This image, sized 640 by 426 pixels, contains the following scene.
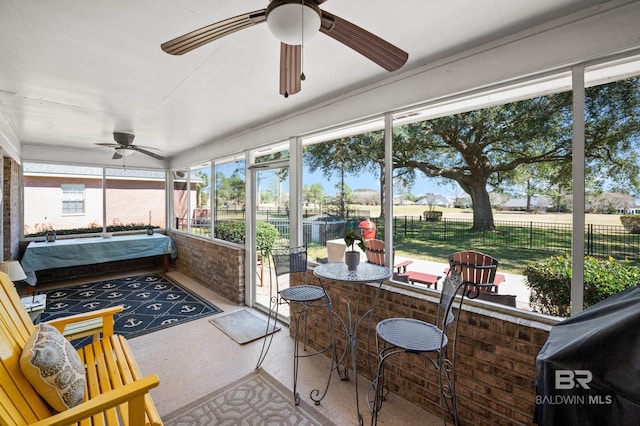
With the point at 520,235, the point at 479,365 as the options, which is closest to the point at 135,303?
the point at 479,365

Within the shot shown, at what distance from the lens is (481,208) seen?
7.03 feet

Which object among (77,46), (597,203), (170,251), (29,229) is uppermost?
(77,46)

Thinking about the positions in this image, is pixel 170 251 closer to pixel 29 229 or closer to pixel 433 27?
pixel 29 229

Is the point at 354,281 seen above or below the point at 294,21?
below

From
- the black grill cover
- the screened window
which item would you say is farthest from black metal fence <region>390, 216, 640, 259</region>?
the screened window

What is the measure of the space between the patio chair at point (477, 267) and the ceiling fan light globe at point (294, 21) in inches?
72.9

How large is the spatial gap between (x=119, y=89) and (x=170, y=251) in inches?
169

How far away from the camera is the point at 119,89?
2732 millimetres

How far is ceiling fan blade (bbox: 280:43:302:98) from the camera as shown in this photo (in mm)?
1444

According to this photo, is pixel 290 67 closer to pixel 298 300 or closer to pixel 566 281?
pixel 298 300

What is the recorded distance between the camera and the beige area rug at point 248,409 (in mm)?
2066

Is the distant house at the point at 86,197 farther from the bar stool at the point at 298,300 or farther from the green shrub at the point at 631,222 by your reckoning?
the green shrub at the point at 631,222

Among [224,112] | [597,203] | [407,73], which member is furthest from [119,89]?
[597,203]

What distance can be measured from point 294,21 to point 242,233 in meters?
3.87
